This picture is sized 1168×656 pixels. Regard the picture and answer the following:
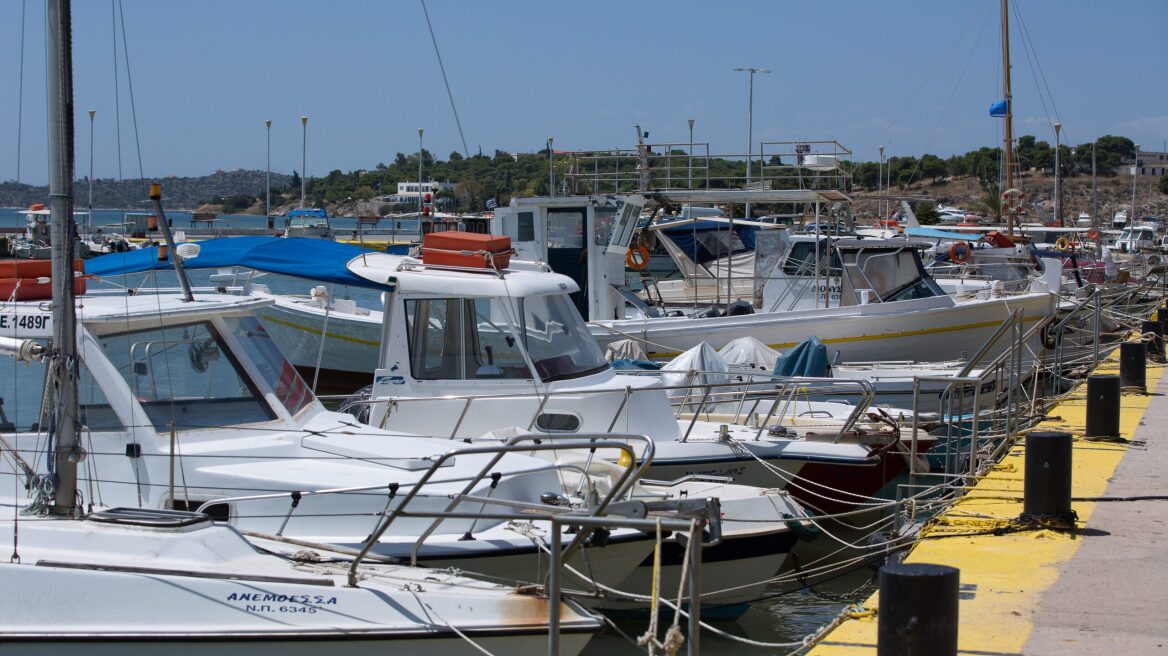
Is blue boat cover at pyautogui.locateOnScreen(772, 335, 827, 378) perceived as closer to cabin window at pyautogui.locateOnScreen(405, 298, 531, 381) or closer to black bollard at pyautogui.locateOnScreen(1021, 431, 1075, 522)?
cabin window at pyautogui.locateOnScreen(405, 298, 531, 381)

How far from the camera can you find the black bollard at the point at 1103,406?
1091 centimetres

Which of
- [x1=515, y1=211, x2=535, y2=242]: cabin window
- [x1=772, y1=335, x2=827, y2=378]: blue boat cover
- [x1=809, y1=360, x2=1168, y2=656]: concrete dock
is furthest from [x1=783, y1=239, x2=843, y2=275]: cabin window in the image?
[x1=809, y1=360, x2=1168, y2=656]: concrete dock

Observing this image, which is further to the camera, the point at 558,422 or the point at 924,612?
the point at 558,422

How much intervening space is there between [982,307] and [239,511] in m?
14.0

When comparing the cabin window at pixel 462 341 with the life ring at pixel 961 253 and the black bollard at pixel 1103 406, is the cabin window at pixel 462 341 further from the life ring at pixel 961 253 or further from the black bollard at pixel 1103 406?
the life ring at pixel 961 253

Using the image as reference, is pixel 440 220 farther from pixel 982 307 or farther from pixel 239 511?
pixel 239 511

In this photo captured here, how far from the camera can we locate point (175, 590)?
213 inches

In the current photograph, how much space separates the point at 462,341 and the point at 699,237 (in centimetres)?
1506

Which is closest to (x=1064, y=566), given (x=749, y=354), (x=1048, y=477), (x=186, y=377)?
(x=1048, y=477)

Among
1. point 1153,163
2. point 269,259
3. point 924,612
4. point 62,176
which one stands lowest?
point 924,612

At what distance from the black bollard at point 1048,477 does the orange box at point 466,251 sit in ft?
15.4

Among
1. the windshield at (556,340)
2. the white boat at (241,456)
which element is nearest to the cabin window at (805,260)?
the windshield at (556,340)

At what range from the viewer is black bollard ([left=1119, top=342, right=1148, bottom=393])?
558 inches

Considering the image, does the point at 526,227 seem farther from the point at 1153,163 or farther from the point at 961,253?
the point at 1153,163
